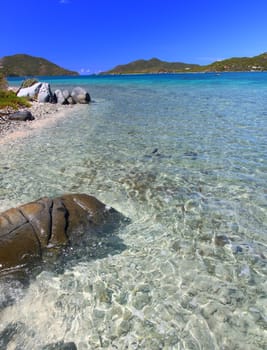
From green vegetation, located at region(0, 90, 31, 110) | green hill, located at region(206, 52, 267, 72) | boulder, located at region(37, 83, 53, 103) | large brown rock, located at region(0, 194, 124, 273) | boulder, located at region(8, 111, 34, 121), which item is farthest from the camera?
green hill, located at region(206, 52, 267, 72)

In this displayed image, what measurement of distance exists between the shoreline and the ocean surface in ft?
12.5

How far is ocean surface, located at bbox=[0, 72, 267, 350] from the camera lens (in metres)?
4.45

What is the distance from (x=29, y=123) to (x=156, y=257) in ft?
57.5

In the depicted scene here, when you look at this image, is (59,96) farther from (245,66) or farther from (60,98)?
(245,66)

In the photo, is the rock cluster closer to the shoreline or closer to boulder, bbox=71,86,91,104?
boulder, bbox=71,86,91,104

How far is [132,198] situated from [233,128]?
11.0 m

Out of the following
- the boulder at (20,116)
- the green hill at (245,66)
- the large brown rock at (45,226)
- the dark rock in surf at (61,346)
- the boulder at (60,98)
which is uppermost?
the large brown rock at (45,226)

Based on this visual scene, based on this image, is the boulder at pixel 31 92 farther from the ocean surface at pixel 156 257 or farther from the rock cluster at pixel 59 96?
the ocean surface at pixel 156 257

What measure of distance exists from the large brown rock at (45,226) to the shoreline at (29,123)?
10.3m

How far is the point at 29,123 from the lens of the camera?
68.6 feet

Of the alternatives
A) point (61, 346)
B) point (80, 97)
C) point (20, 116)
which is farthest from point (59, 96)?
point (61, 346)

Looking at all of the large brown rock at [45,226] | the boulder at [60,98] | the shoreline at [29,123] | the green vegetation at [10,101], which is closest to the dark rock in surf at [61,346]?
the large brown rock at [45,226]

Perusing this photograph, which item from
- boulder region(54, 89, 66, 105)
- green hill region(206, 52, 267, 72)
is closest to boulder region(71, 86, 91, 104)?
boulder region(54, 89, 66, 105)

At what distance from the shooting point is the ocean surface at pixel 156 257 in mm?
4453
